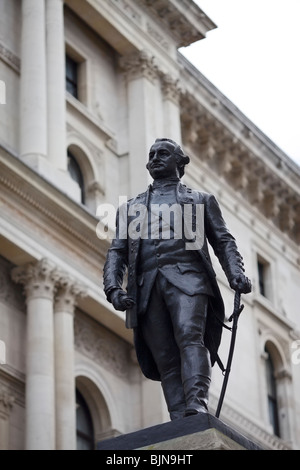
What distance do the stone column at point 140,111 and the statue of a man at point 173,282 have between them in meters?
16.7

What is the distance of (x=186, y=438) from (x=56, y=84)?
55.8 ft

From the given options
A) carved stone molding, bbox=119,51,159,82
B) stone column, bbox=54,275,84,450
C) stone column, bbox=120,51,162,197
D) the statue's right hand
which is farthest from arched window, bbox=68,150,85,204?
the statue's right hand

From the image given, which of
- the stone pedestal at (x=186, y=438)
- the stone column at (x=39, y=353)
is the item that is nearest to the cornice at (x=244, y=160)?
the stone column at (x=39, y=353)

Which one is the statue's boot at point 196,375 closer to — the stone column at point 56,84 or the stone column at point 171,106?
the stone column at point 56,84

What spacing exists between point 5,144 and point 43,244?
6.10ft

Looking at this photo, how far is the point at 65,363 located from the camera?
76.9ft

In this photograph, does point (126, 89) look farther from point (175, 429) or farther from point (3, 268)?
point (175, 429)

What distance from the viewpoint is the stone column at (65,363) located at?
2283cm

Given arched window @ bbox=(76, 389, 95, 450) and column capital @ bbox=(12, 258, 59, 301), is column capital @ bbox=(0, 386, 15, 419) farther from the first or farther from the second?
arched window @ bbox=(76, 389, 95, 450)

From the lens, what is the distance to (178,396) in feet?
33.4

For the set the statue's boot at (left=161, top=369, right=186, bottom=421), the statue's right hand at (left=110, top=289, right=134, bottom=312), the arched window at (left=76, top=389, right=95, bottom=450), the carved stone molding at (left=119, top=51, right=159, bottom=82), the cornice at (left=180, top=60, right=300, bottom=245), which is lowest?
the statue's boot at (left=161, top=369, right=186, bottom=421)

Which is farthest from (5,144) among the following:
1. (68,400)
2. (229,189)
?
(229,189)

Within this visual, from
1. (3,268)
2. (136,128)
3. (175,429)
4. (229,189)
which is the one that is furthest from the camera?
(229,189)

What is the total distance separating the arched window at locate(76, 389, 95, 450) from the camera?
2506 centimetres
